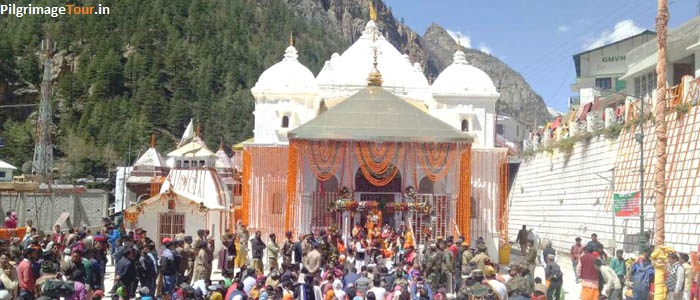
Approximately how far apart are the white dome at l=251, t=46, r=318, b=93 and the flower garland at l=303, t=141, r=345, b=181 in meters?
5.68

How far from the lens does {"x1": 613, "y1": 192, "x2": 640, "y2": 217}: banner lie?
21906 mm

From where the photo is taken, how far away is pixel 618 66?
149 feet

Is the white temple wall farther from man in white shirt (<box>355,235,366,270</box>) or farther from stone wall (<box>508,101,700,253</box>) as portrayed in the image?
man in white shirt (<box>355,235,366,270</box>)

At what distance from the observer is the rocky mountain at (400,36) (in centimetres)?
16250

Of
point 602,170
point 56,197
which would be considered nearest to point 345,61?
point 602,170

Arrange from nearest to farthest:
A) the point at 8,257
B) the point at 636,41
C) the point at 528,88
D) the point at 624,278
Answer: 1. the point at 8,257
2. the point at 624,278
3. the point at 636,41
4. the point at 528,88

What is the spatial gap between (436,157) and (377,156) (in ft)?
6.47

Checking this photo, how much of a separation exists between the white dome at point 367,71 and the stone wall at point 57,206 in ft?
49.4

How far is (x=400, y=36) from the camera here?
18188cm

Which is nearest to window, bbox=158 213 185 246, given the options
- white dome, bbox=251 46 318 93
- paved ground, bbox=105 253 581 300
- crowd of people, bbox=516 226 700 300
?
paved ground, bbox=105 253 581 300

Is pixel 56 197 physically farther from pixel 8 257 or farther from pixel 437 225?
pixel 8 257

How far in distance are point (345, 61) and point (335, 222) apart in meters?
8.76

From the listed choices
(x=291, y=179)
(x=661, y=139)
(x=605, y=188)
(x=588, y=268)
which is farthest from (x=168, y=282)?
(x=605, y=188)

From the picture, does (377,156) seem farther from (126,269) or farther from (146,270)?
(126,269)
